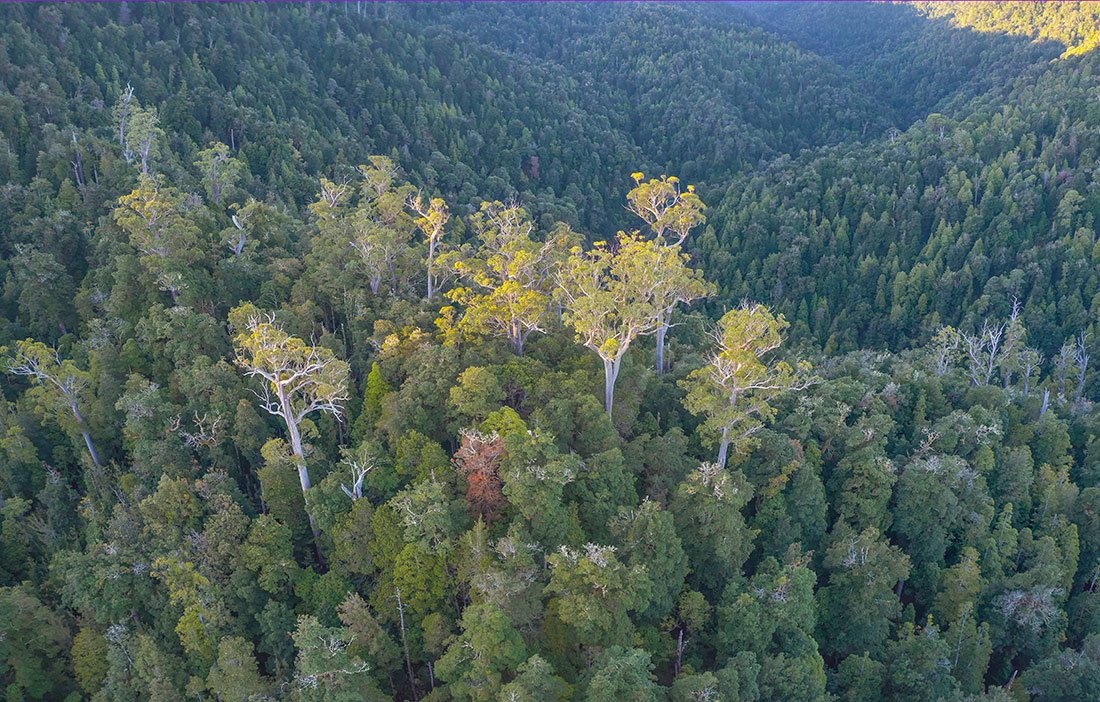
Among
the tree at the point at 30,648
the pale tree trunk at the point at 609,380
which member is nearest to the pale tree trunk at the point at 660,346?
the pale tree trunk at the point at 609,380

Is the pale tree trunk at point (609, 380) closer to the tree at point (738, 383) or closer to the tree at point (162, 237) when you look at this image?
the tree at point (738, 383)

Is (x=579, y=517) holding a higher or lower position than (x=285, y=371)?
lower

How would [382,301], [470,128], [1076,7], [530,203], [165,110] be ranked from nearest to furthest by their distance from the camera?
[382,301], [165,110], [530,203], [470,128], [1076,7]

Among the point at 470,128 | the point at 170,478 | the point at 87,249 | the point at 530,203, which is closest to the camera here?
the point at 170,478

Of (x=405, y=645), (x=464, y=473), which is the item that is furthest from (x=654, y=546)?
(x=405, y=645)

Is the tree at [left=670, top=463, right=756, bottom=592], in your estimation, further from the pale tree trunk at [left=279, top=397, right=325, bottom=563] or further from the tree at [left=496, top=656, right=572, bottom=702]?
the pale tree trunk at [left=279, top=397, right=325, bottom=563]

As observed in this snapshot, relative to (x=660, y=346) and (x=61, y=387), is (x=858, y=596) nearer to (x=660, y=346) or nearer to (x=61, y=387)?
(x=660, y=346)

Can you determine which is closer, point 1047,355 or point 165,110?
point 165,110

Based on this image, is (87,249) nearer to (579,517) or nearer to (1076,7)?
(579,517)

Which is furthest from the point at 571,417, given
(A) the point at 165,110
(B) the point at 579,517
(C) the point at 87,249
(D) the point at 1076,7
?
(D) the point at 1076,7
